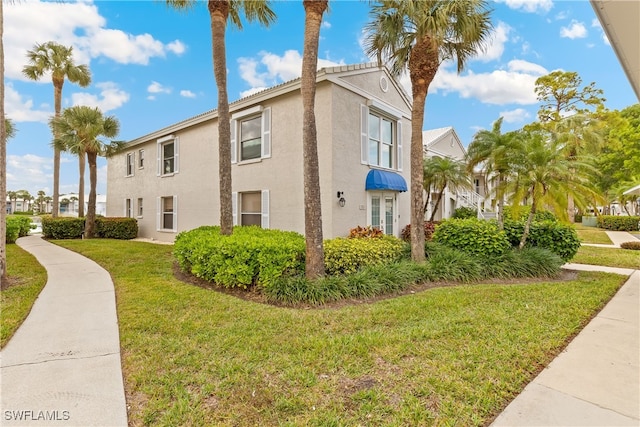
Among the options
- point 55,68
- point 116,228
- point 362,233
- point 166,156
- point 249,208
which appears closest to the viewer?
point 362,233

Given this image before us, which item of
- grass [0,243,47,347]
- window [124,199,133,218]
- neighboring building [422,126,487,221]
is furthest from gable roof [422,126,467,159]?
window [124,199,133,218]

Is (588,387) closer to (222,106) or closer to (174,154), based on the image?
(222,106)

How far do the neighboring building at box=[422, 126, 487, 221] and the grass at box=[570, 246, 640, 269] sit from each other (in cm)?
575

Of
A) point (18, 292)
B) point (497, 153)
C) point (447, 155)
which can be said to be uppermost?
point (447, 155)

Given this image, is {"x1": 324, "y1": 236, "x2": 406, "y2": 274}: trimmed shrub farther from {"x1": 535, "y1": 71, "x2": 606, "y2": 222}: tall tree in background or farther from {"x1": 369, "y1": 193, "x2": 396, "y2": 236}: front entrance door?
{"x1": 535, "y1": 71, "x2": 606, "y2": 222}: tall tree in background

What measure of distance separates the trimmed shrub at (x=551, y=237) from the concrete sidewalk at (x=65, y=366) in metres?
10.4

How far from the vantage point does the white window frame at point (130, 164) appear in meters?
18.8

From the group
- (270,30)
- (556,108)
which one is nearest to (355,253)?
(270,30)

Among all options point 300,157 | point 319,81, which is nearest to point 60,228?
point 300,157

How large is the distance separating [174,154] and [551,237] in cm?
1595

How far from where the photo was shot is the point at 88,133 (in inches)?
632

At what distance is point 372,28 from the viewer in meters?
9.12

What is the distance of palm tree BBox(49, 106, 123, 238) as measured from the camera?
16.1 meters

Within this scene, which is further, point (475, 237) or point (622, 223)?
point (622, 223)
